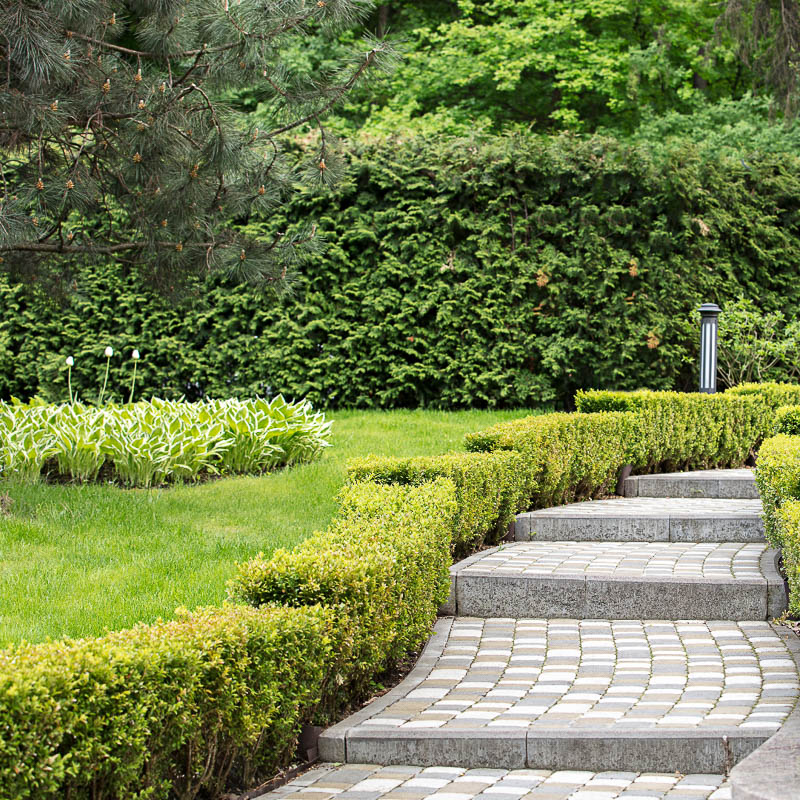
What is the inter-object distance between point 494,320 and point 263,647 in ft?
28.2

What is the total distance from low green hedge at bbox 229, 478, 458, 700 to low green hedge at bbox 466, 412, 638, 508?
1.64 m

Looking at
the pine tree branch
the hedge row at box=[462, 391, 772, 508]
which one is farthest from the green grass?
the pine tree branch

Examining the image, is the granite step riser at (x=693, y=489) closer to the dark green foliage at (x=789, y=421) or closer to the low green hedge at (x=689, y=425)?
the low green hedge at (x=689, y=425)

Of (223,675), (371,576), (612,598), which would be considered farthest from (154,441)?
(223,675)

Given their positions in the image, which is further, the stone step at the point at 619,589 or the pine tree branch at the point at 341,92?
the pine tree branch at the point at 341,92

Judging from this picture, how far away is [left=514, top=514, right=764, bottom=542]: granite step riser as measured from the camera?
272 inches

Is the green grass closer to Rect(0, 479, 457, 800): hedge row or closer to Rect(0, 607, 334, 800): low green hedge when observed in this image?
Rect(0, 479, 457, 800): hedge row

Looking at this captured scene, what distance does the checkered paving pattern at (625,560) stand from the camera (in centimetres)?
570

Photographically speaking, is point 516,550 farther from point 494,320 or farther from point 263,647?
point 494,320

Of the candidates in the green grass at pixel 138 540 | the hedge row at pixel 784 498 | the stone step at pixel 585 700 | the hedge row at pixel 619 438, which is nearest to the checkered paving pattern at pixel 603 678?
the stone step at pixel 585 700

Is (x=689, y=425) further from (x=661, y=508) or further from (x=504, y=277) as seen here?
(x=504, y=277)

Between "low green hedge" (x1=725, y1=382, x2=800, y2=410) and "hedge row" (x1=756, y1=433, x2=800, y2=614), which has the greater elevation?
"low green hedge" (x1=725, y1=382, x2=800, y2=410)

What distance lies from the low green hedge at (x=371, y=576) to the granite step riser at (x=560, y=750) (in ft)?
1.13

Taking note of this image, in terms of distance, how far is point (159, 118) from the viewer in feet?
21.3
